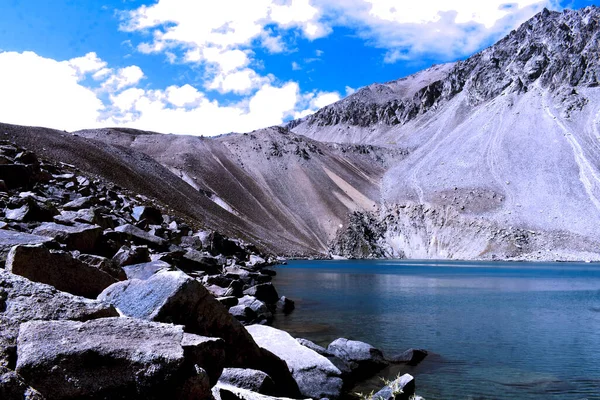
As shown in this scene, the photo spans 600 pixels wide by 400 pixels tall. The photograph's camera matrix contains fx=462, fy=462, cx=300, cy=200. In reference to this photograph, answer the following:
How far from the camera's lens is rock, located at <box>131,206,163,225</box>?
30598 millimetres

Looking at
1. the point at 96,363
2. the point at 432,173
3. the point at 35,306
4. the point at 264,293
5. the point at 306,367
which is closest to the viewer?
the point at 96,363

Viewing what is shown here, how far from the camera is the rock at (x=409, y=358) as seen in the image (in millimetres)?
16078

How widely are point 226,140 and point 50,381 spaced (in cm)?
14045

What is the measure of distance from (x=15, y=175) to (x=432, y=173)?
377ft

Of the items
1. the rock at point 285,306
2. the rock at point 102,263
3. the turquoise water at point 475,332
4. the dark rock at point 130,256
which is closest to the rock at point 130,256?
the dark rock at point 130,256

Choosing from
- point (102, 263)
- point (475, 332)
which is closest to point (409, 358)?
point (475, 332)

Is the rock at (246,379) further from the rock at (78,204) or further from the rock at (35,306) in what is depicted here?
the rock at (78,204)

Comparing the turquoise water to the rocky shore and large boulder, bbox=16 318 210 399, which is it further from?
large boulder, bbox=16 318 210 399

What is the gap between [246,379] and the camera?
813 centimetres

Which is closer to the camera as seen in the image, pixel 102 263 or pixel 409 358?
pixel 102 263

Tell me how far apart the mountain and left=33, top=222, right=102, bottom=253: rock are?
49.4m

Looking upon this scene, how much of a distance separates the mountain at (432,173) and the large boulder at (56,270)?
2237 inches

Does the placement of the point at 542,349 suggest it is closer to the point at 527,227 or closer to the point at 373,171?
the point at 527,227

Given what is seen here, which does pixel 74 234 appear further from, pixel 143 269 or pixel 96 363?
pixel 96 363
